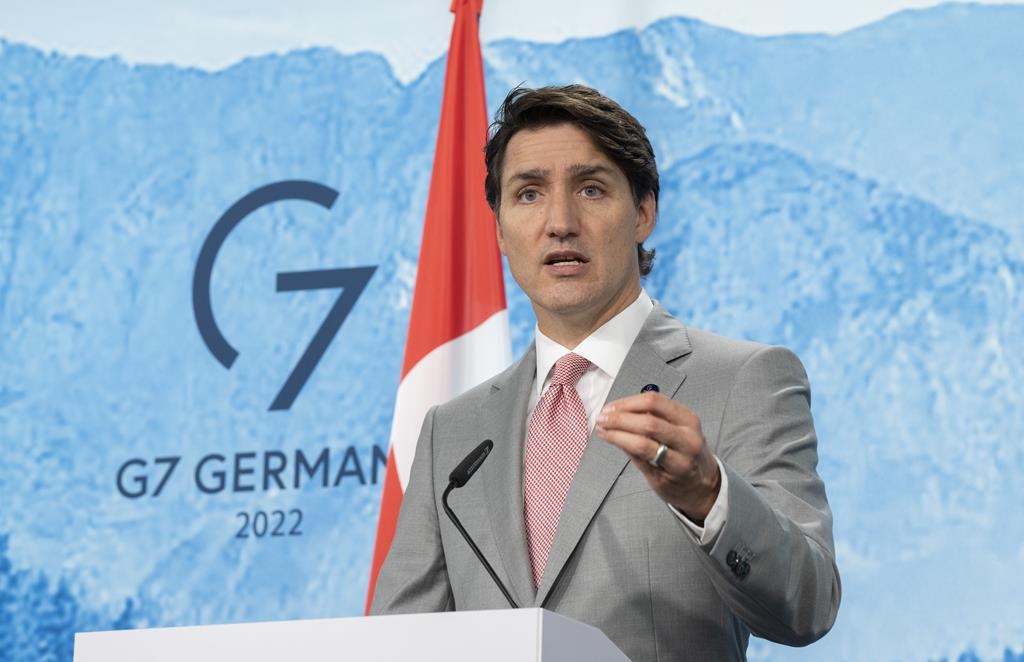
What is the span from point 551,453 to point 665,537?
260mm

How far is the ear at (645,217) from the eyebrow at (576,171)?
0.13 m

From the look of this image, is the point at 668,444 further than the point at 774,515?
No

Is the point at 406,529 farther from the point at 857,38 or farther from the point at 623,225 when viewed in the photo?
the point at 857,38

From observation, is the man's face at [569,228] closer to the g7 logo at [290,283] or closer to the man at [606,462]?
the man at [606,462]

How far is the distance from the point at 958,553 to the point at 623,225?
1.86 metres

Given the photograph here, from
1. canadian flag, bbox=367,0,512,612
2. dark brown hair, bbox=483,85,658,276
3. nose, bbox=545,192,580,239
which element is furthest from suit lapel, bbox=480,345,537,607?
canadian flag, bbox=367,0,512,612

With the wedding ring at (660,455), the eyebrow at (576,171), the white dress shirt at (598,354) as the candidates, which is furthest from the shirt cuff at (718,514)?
the eyebrow at (576,171)

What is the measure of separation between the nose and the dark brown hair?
4.9 inches

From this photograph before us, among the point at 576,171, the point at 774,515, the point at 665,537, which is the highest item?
the point at 576,171

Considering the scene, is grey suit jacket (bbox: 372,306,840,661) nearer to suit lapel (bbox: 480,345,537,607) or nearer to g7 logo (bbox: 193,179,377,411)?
suit lapel (bbox: 480,345,537,607)

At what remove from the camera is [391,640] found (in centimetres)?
128

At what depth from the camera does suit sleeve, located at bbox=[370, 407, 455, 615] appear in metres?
2.09

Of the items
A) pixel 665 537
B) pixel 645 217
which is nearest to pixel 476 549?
pixel 665 537

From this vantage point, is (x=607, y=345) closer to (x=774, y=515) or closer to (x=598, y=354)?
(x=598, y=354)
